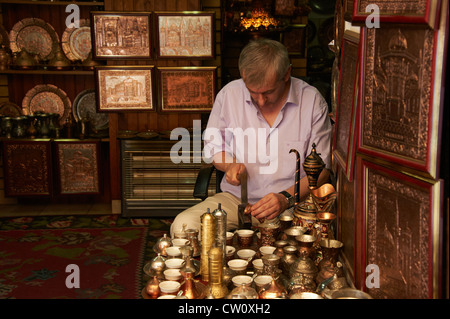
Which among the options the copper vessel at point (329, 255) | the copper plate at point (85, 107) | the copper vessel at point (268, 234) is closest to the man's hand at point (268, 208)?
the copper vessel at point (268, 234)

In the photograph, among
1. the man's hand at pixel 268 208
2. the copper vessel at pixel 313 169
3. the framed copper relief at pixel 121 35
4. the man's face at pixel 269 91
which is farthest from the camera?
the framed copper relief at pixel 121 35

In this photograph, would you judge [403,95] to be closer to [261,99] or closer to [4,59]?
[261,99]

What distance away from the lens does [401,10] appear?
1.05 m

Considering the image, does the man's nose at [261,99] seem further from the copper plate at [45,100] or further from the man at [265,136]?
the copper plate at [45,100]

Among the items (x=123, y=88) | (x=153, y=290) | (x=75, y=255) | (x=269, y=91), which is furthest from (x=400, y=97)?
(x=123, y=88)

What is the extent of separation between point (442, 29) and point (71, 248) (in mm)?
3528

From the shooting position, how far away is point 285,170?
8.28 feet

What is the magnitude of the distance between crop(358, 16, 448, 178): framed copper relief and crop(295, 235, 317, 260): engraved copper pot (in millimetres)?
449

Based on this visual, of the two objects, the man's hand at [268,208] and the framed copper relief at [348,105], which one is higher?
the framed copper relief at [348,105]

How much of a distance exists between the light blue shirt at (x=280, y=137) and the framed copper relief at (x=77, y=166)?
2.65m

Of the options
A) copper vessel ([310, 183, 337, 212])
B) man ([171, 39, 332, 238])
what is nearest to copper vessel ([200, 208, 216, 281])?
copper vessel ([310, 183, 337, 212])

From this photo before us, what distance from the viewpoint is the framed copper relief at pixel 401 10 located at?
913 mm
